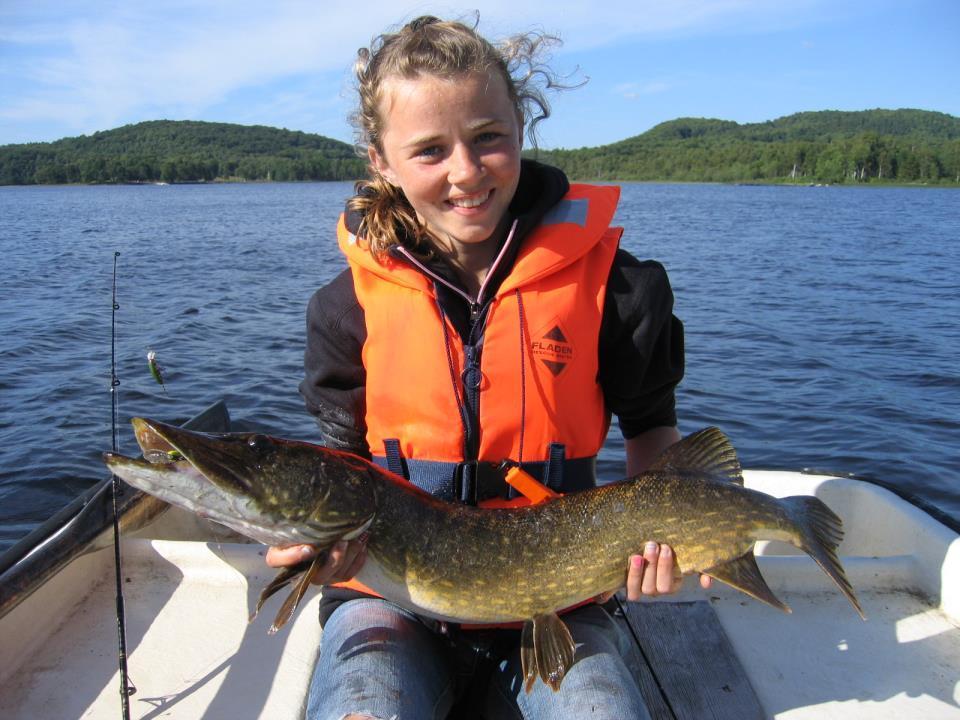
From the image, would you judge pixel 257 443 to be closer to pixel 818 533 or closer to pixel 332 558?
pixel 332 558

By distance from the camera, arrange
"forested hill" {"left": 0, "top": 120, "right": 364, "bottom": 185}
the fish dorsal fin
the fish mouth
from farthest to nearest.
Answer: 1. "forested hill" {"left": 0, "top": 120, "right": 364, "bottom": 185}
2. the fish dorsal fin
3. the fish mouth

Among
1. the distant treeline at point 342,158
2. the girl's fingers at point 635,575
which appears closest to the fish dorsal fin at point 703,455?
the girl's fingers at point 635,575

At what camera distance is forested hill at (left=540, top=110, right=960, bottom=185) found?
103 m

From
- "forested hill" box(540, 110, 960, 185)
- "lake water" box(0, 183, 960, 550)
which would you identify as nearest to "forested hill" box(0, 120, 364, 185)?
"forested hill" box(540, 110, 960, 185)

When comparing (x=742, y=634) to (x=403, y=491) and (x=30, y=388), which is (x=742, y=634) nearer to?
(x=403, y=491)

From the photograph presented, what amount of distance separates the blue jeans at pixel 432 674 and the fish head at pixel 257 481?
0.39m

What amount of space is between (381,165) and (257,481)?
1.45 meters

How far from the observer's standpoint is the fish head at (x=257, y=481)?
2084mm

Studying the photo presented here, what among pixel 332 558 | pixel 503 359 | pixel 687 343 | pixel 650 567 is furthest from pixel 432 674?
pixel 687 343

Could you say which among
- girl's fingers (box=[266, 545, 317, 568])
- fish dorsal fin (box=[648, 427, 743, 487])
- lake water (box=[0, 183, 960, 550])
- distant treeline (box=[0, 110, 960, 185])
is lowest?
lake water (box=[0, 183, 960, 550])

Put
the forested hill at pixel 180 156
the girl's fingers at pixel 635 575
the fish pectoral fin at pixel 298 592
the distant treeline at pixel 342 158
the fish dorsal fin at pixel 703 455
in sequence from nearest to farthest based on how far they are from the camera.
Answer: the fish pectoral fin at pixel 298 592 < the girl's fingers at pixel 635 575 < the fish dorsal fin at pixel 703 455 < the forested hill at pixel 180 156 < the distant treeline at pixel 342 158

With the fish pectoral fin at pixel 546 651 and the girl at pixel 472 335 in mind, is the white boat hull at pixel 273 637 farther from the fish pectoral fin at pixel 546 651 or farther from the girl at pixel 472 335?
the fish pectoral fin at pixel 546 651

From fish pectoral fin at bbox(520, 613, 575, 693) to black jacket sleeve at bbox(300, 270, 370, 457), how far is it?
1.00m

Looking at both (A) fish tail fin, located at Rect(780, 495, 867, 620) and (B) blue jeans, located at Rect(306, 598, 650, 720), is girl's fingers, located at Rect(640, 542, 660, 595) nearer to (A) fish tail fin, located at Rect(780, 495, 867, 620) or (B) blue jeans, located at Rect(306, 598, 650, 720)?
(B) blue jeans, located at Rect(306, 598, 650, 720)
